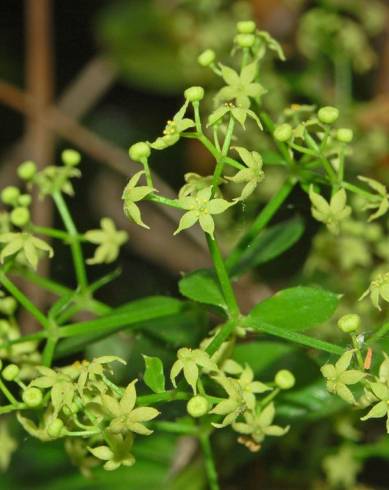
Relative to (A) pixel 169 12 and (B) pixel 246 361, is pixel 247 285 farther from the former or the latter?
(A) pixel 169 12

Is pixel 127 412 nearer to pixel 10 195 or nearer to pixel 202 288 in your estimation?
pixel 202 288

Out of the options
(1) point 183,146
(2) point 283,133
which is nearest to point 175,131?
(2) point 283,133

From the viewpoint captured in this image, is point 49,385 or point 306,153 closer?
point 49,385

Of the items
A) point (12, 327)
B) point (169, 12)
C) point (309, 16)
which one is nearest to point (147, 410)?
→ point (12, 327)

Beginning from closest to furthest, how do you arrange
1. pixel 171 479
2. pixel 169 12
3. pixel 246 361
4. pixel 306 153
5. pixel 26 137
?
pixel 306 153 < pixel 246 361 < pixel 171 479 < pixel 26 137 < pixel 169 12

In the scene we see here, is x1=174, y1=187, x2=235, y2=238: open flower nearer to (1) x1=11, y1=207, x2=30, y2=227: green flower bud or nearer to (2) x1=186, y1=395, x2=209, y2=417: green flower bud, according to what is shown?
(2) x1=186, y1=395, x2=209, y2=417: green flower bud

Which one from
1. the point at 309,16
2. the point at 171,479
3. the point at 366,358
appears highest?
the point at 309,16
